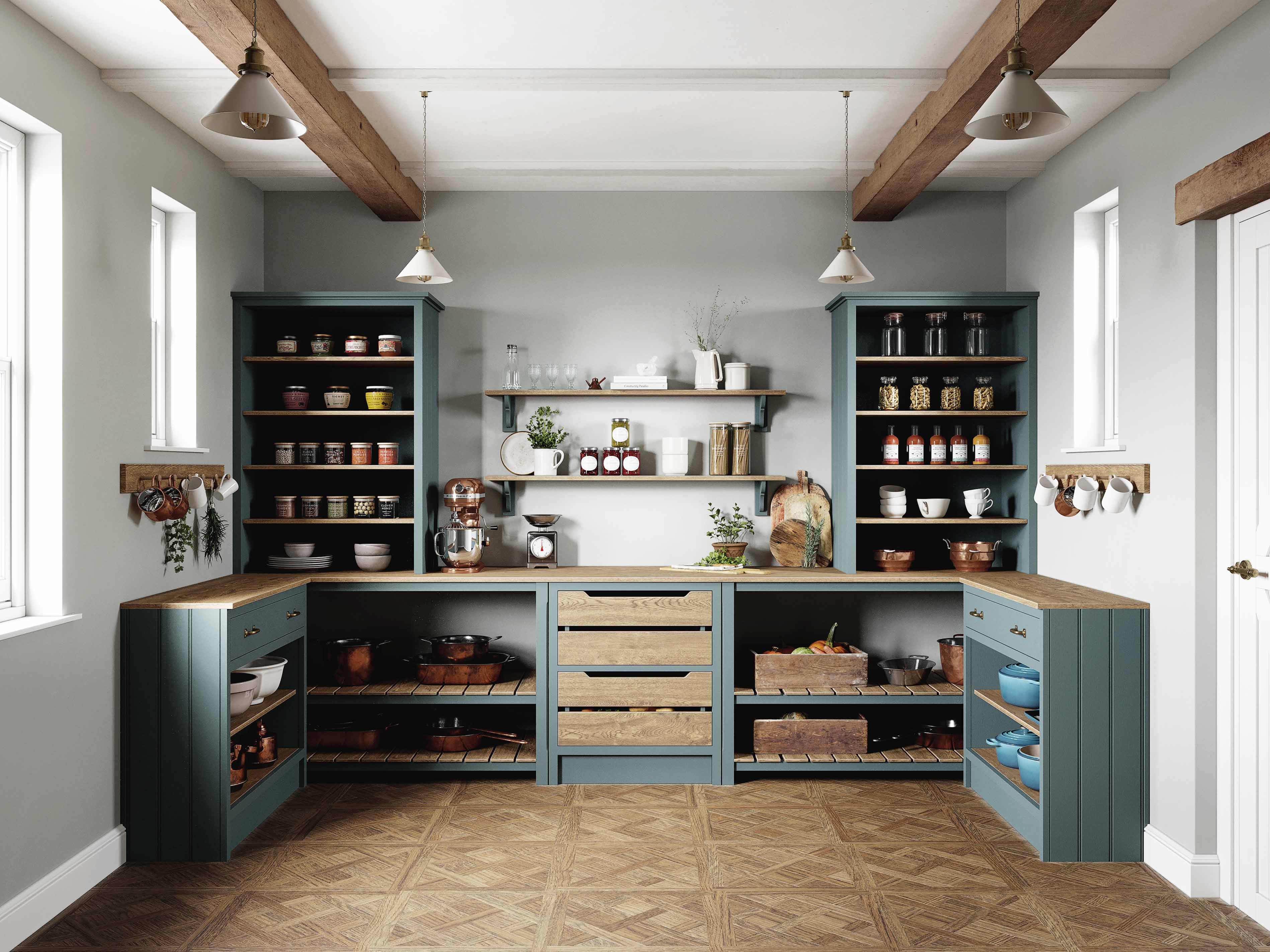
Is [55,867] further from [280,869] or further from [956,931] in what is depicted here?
[956,931]

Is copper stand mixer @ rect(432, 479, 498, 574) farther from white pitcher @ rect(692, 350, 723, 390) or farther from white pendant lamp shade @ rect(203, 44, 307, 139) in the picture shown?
white pendant lamp shade @ rect(203, 44, 307, 139)

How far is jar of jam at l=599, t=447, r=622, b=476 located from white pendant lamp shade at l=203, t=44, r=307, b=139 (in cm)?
259

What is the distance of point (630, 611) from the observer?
4.32 metres

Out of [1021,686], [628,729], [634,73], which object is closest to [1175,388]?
[1021,686]

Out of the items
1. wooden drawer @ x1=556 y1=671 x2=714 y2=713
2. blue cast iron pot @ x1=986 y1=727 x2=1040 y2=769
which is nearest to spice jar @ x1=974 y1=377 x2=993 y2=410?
blue cast iron pot @ x1=986 y1=727 x2=1040 y2=769

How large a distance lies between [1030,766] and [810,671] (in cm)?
110

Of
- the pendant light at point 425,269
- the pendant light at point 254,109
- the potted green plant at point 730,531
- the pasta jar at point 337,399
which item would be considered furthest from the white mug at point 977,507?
the pendant light at point 254,109

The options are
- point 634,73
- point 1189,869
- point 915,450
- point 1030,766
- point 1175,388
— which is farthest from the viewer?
point 915,450

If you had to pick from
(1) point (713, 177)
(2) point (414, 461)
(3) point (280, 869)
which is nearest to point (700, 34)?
(1) point (713, 177)

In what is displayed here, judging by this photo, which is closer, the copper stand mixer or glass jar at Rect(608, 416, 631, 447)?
the copper stand mixer

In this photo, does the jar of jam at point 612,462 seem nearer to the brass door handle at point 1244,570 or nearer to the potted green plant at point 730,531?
the potted green plant at point 730,531

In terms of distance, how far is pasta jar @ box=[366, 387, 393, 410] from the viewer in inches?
182

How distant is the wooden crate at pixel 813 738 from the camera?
4395 millimetres

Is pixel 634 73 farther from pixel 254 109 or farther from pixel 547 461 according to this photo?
pixel 547 461
